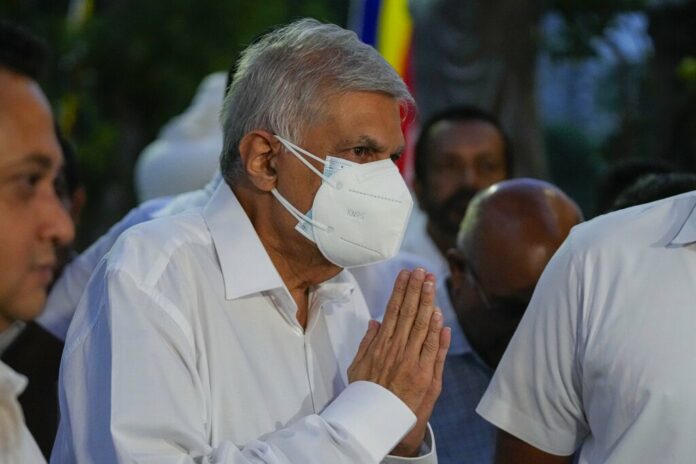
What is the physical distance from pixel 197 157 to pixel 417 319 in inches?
136

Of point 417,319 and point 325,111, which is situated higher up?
point 325,111

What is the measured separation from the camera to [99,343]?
106 inches

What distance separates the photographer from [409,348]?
2.83 m

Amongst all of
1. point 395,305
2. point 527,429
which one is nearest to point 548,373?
point 527,429

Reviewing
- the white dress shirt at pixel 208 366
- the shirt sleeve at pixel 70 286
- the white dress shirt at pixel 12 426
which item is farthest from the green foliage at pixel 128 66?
the white dress shirt at pixel 12 426

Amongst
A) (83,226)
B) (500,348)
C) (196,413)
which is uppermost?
(196,413)

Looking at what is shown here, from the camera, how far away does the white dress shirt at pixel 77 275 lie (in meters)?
3.81

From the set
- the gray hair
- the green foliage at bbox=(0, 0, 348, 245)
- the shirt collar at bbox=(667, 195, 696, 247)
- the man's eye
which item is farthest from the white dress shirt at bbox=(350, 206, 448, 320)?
the green foliage at bbox=(0, 0, 348, 245)

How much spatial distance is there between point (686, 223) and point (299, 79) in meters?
0.95

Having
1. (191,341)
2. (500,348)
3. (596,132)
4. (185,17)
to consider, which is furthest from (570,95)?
(191,341)

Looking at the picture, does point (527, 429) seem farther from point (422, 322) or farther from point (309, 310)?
point (309, 310)

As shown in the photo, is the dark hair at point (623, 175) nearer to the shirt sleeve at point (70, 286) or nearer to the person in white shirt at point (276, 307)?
the shirt sleeve at point (70, 286)

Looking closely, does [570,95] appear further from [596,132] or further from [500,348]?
[500,348]

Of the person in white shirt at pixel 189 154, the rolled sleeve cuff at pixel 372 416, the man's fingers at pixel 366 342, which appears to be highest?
the man's fingers at pixel 366 342
